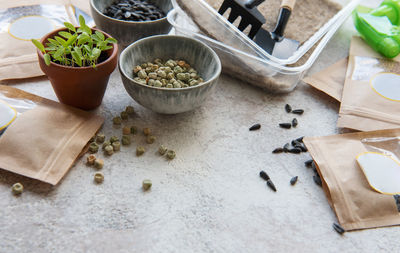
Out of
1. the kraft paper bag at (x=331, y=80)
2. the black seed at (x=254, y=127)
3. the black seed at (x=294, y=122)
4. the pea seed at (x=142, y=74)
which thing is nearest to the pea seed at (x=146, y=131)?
the pea seed at (x=142, y=74)

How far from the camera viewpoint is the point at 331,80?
3.29 ft

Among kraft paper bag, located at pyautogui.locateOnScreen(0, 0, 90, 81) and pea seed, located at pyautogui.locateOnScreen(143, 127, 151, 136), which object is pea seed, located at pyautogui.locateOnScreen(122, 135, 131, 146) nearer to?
pea seed, located at pyautogui.locateOnScreen(143, 127, 151, 136)

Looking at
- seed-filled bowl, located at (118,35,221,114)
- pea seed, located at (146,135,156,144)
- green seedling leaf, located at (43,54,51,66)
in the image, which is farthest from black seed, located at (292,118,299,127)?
green seedling leaf, located at (43,54,51,66)

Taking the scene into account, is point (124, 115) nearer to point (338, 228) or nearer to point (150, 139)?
point (150, 139)

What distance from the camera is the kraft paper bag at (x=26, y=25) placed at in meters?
0.94

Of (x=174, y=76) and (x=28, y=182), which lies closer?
(x=28, y=182)

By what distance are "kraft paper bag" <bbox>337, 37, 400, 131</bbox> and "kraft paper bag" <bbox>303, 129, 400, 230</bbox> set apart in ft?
0.14

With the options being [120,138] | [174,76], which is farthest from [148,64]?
[120,138]

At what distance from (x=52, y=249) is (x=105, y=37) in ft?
1.53

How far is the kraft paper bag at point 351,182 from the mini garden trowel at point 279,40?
0.28 meters

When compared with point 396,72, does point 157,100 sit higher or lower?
lower

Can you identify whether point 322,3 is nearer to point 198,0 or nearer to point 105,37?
point 198,0

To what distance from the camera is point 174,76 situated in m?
0.88

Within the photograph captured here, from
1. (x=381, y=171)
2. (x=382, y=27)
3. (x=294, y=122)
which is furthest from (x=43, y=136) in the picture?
(x=382, y=27)
